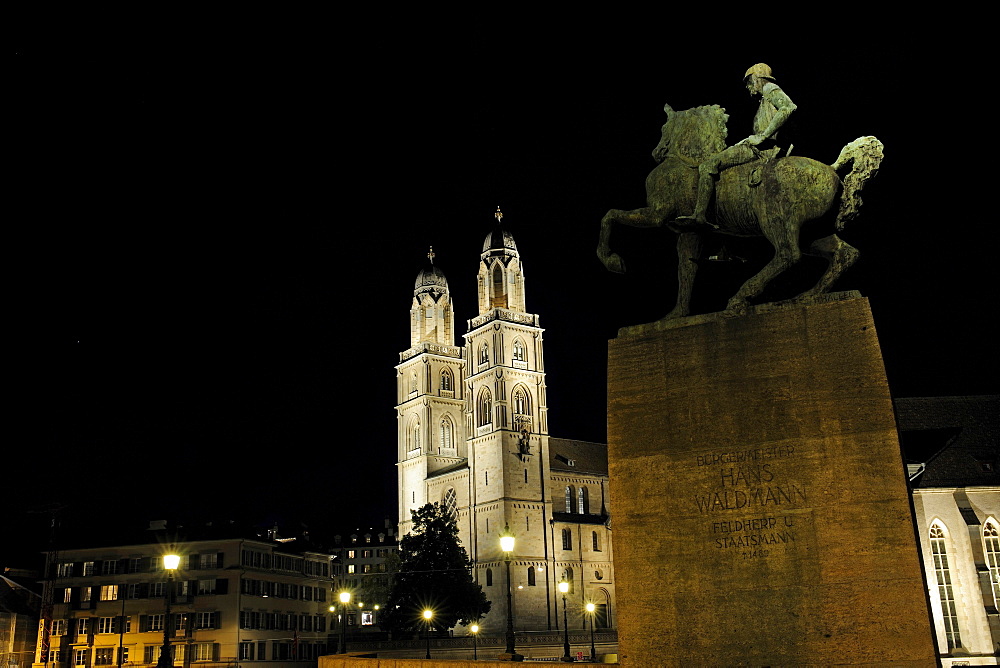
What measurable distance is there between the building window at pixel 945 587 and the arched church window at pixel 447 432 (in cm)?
7017

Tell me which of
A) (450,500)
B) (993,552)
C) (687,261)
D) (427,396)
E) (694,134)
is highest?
(427,396)

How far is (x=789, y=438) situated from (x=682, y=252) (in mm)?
3299

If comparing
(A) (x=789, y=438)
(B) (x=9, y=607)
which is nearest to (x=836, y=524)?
(A) (x=789, y=438)

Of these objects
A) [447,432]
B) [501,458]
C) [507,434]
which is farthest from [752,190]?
[447,432]

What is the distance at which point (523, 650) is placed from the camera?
2753 inches

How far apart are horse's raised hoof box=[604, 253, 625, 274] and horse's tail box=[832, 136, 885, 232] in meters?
3.22

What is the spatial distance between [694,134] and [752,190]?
121 cm

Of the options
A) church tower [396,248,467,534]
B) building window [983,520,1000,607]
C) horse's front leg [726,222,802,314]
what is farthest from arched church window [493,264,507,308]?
horse's front leg [726,222,802,314]

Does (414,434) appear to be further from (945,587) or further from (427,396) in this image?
(945,587)

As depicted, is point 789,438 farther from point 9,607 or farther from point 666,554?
point 9,607

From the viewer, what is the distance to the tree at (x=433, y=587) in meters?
74.8

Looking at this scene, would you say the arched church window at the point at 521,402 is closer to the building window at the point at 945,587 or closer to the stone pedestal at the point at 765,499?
the building window at the point at 945,587

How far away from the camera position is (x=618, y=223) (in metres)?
14.3

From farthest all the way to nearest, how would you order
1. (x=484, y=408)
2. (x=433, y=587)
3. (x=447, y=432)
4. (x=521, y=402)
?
1. (x=447, y=432)
2. (x=484, y=408)
3. (x=521, y=402)
4. (x=433, y=587)
